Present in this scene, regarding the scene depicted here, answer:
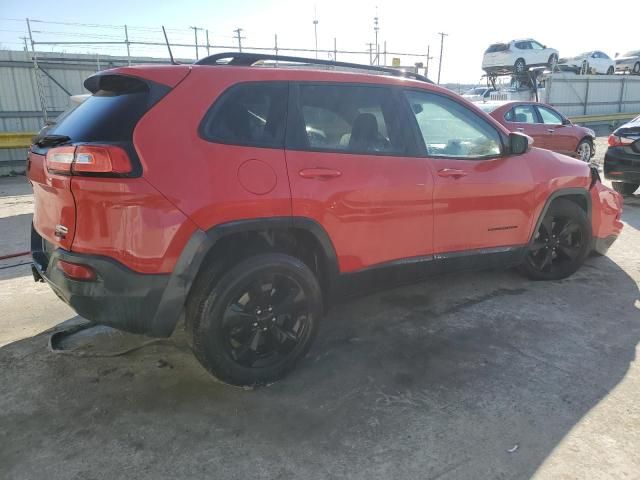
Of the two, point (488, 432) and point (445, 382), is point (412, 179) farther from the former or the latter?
point (488, 432)

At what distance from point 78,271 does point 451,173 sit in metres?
2.49

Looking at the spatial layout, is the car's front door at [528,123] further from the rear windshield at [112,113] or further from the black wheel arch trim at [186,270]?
the rear windshield at [112,113]

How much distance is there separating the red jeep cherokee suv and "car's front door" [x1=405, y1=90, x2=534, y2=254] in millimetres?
15

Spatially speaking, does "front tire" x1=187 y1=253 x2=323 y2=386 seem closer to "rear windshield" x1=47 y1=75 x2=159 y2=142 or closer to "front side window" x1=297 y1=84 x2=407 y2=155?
"front side window" x1=297 y1=84 x2=407 y2=155

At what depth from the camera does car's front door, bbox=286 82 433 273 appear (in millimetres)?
2945

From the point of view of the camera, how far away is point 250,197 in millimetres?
2701

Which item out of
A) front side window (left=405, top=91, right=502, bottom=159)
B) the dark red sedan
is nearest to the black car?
the dark red sedan

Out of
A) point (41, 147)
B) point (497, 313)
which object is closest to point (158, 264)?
point (41, 147)

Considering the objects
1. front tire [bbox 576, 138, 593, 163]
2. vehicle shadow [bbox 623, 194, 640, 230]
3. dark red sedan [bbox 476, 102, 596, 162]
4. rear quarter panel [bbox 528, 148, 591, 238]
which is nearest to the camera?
rear quarter panel [bbox 528, 148, 591, 238]

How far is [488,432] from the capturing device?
2512 mm

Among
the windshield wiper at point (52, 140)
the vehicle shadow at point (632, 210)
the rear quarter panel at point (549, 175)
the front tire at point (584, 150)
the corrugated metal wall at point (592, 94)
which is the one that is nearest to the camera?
the windshield wiper at point (52, 140)

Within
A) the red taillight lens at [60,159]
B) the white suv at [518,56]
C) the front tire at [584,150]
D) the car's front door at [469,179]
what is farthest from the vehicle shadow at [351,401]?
the white suv at [518,56]

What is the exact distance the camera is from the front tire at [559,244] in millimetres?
4461

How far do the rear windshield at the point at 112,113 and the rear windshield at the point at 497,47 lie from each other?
2518 cm
